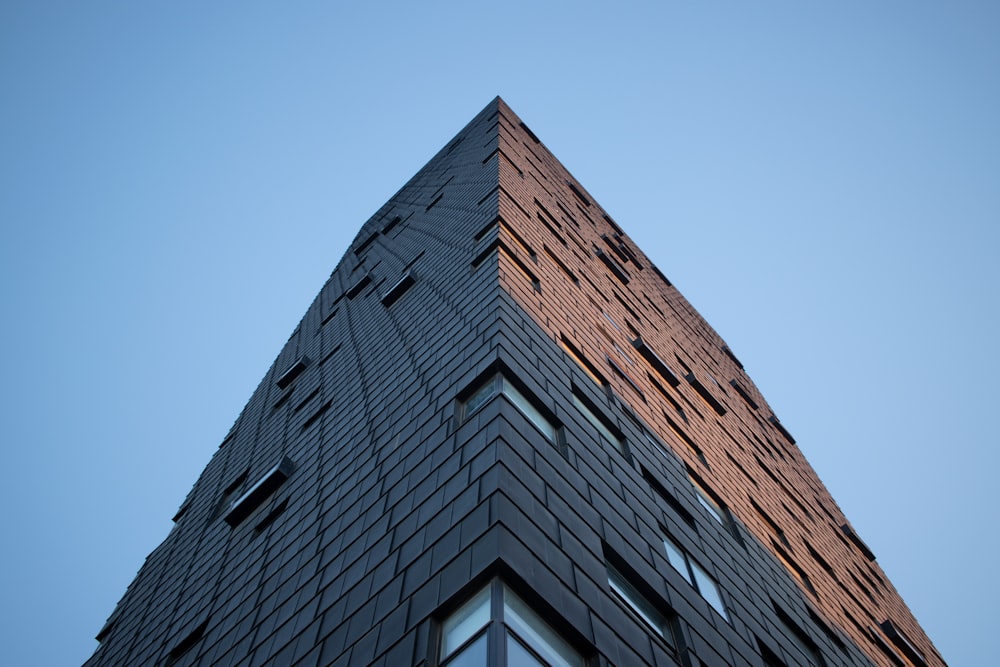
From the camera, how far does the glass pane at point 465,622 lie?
8344 mm

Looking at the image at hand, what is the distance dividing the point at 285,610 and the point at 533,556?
457 cm

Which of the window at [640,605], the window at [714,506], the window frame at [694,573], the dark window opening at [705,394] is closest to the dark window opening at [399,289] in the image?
the window at [714,506]

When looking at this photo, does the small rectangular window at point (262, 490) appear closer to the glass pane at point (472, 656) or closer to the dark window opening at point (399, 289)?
the dark window opening at point (399, 289)

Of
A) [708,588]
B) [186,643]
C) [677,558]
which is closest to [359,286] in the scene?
[186,643]

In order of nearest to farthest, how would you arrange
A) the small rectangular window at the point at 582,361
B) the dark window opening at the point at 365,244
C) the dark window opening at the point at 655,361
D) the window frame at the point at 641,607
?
the window frame at the point at 641,607 → the small rectangular window at the point at 582,361 → the dark window opening at the point at 655,361 → the dark window opening at the point at 365,244

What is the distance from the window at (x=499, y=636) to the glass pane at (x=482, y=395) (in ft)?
14.0

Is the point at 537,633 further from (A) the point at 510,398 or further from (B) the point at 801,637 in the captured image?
(B) the point at 801,637

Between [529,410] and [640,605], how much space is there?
335cm

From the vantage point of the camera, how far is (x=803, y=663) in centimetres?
1480

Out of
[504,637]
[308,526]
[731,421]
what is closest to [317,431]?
[308,526]

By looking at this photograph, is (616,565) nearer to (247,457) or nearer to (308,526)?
(308,526)

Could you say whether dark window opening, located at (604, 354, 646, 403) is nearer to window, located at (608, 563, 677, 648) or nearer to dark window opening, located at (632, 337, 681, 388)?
dark window opening, located at (632, 337, 681, 388)

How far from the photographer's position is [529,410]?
512 inches

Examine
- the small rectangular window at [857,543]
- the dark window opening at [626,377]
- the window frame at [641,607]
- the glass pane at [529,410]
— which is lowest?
the window frame at [641,607]
